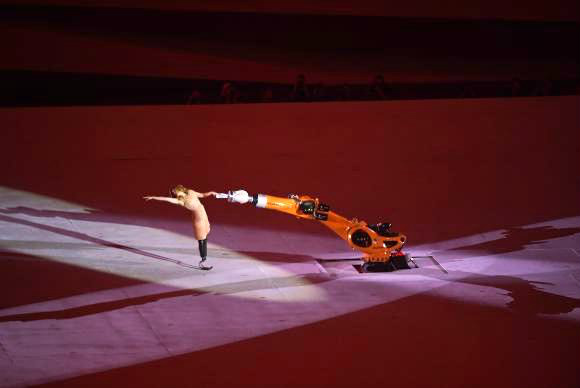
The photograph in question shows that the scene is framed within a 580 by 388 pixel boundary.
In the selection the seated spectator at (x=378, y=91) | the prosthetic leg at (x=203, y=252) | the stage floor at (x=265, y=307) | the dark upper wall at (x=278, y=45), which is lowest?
the stage floor at (x=265, y=307)

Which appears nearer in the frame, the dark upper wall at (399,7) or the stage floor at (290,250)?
the stage floor at (290,250)

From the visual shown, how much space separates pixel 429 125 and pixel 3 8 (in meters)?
8.23

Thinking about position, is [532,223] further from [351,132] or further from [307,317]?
[307,317]

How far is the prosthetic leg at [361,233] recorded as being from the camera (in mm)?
9188

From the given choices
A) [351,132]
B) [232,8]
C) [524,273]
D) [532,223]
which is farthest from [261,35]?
[524,273]

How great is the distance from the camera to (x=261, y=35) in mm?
17219

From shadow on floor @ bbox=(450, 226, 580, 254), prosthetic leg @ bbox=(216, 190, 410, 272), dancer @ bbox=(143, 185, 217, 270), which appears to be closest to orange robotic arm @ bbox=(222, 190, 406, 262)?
prosthetic leg @ bbox=(216, 190, 410, 272)

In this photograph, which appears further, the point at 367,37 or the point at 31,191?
the point at 367,37

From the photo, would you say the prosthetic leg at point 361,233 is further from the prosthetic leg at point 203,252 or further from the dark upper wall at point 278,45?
the dark upper wall at point 278,45

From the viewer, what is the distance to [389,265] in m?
9.84

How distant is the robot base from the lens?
9781 mm

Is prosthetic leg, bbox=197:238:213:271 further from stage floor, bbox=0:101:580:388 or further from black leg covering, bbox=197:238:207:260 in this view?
stage floor, bbox=0:101:580:388

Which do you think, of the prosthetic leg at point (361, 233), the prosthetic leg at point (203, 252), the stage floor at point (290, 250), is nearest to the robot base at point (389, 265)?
the prosthetic leg at point (361, 233)

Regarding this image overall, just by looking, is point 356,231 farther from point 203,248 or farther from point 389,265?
point 203,248
